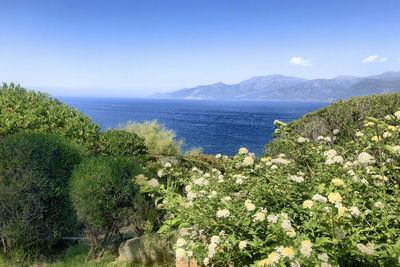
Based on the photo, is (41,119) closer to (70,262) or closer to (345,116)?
(70,262)

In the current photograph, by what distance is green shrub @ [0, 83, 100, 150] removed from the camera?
570cm

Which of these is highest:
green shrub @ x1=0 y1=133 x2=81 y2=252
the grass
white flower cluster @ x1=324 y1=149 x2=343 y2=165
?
white flower cluster @ x1=324 y1=149 x2=343 y2=165

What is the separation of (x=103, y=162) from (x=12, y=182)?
139 centimetres

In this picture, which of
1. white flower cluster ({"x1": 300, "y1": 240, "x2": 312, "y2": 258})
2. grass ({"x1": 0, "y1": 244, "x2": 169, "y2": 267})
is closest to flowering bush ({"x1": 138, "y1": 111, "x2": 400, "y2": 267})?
white flower cluster ({"x1": 300, "y1": 240, "x2": 312, "y2": 258})

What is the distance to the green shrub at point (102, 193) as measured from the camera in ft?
13.3

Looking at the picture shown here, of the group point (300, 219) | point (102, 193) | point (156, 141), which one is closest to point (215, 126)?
point (156, 141)

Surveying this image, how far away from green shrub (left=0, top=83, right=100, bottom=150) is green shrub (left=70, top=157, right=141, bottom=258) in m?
2.03

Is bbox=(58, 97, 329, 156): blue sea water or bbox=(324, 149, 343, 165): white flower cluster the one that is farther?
bbox=(58, 97, 329, 156): blue sea water

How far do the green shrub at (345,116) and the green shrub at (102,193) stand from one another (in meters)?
4.39

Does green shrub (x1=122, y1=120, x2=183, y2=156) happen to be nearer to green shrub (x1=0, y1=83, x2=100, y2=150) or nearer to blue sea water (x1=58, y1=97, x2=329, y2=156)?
blue sea water (x1=58, y1=97, x2=329, y2=156)

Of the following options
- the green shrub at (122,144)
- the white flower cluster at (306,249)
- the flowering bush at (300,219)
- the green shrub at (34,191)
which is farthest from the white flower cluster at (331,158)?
the green shrub at (122,144)

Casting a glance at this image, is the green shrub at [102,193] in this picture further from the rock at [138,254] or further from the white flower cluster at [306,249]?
the white flower cluster at [306,249]

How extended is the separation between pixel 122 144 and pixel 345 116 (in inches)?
255

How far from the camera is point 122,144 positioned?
25.8 ft
